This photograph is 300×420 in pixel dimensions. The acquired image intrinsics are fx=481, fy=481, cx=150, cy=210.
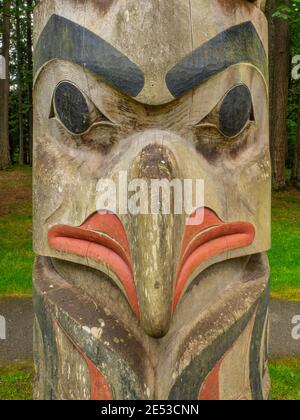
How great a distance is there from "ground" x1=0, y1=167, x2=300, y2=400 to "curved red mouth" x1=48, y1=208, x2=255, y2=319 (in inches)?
89.1

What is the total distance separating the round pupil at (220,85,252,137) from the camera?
183cm

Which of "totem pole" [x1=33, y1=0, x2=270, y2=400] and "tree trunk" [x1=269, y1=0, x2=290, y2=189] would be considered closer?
"totem pole" [x1=33, y1=0, x2=270, y2=400]

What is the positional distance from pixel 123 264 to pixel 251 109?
85 cm

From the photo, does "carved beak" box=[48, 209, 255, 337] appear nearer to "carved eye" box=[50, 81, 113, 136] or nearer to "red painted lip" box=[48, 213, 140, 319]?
"red painted lip" box=[48, 213, 140, 319]

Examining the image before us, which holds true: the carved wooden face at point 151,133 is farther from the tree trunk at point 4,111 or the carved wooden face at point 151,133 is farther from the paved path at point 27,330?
the tree trunk at point 4,111

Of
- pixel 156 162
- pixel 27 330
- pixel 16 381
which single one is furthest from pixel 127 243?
pixel 27 330

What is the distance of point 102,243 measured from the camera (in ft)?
5.67

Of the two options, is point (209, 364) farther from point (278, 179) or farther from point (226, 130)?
point (278, 179)

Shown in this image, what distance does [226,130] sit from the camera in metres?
1.87

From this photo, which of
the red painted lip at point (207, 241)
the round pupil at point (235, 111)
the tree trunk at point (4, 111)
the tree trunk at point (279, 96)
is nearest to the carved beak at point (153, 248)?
the red painted lip at point (207, 241)

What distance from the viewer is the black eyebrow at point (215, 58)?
1.69 metres

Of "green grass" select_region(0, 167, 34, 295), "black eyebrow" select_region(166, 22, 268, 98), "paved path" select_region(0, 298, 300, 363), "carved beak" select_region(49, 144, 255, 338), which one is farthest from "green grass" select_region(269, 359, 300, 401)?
"green grass" select_region(0, 167, 34, 295)

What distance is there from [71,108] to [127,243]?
0.60m
